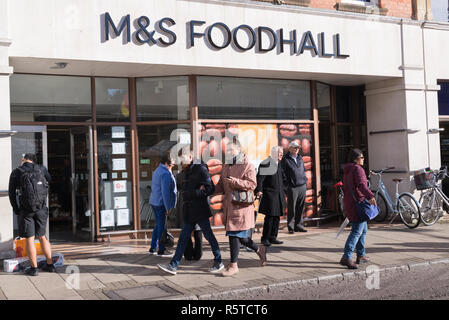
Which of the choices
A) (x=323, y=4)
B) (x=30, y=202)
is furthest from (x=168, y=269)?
(x=323, y=4)

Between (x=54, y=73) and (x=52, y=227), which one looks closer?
(x=54, y=73)

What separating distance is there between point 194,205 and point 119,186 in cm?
357

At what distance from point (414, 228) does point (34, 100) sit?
801cm

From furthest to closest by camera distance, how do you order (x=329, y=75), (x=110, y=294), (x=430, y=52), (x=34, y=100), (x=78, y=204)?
(x=430, y=52)
(x=329, y=75)
(x=78, y=204)
(x=34, y=100)
(x=110, y=294)

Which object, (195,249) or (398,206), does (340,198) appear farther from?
(195,249)

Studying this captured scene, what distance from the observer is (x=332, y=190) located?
472 inches

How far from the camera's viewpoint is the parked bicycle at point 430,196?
35.0ft

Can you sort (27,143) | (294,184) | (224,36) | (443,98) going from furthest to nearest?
(443,98) < (294,184) < (224,36) < (27,143)

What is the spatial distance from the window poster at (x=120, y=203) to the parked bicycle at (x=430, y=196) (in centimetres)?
614

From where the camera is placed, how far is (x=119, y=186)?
1009 cm

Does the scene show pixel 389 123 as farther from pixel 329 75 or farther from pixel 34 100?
pixel 34 100

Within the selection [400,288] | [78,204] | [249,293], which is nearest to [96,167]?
[78,204]

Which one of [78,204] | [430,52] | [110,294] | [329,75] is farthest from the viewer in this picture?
[430,52]

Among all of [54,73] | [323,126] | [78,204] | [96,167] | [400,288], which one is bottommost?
[400,288]
